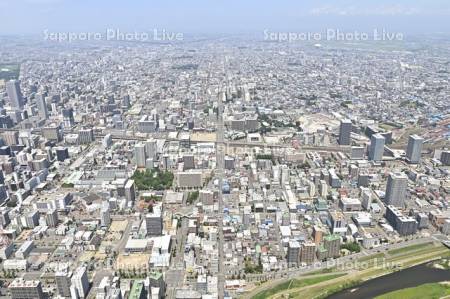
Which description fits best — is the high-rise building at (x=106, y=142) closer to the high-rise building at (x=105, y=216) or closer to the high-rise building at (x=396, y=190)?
the high-rise building at (x=105, y=216)

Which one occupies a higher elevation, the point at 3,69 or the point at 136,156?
the point at 3,69

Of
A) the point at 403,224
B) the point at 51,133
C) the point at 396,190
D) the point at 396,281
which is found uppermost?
the point at 51,133

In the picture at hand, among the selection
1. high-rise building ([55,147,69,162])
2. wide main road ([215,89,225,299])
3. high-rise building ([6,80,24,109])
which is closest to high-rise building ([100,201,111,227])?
wide main road ([215,89,225,299])

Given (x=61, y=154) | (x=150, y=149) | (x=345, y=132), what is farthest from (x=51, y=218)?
(x=345, y=132)

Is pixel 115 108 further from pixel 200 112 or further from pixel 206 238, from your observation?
pixel 206 238

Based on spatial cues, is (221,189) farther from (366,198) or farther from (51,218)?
(51,218)

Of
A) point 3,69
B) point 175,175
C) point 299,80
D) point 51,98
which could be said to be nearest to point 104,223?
point 175,175
